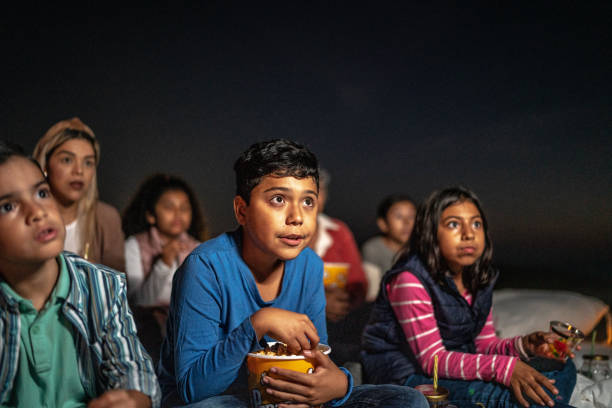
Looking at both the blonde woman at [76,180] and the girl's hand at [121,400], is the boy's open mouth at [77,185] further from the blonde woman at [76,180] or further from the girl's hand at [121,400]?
the girl's hand at [121,400]

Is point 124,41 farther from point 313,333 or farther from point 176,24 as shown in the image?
point 313,333


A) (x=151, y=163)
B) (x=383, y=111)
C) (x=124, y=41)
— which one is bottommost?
(x=151, y=163)

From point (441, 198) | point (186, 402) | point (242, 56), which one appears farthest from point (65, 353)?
point (242, 56)

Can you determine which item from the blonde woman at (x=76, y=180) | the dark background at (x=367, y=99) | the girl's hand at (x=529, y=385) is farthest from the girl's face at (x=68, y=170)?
the girl's hand at (x=529, y=385)

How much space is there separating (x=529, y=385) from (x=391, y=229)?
1997 millimetres

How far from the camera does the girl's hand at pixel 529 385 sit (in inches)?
48.2

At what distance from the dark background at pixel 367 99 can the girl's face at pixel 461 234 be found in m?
1.63

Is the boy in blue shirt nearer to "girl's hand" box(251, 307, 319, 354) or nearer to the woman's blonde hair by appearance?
"girl's hand" box(251, 307, 319, 354)

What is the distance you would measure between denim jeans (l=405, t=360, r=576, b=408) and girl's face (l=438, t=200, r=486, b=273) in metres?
0.33

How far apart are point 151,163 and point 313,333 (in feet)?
8.15

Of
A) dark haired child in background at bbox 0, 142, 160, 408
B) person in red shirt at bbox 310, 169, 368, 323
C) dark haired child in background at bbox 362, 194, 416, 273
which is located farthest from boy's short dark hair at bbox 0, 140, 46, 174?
dark haired child in background at bbox 362, 194, 416, 273

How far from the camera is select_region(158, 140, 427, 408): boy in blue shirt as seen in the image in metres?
0.93

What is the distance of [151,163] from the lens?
10.3ft

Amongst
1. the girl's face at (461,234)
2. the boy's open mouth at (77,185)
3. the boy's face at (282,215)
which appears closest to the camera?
the boy's face at (282,215)
